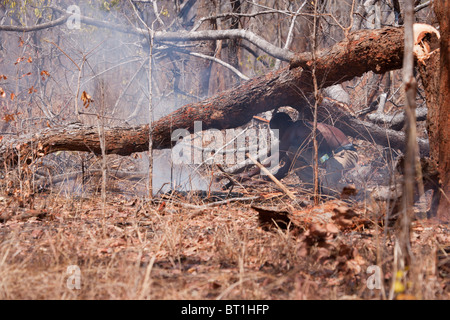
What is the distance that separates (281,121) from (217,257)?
10.3 ft

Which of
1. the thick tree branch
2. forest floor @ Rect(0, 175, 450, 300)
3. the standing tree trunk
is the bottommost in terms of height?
forest floor @ Rect(0, 175, 450, 300)

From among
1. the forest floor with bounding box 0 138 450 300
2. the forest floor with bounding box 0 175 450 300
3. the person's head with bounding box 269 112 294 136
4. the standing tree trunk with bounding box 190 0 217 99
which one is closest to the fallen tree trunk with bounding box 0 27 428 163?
the person's head with bounding box 269 112 294 136

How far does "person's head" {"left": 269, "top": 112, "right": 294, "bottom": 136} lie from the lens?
554cm

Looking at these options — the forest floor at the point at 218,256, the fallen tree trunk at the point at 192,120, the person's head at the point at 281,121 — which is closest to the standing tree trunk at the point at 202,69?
the person's head at the point at 281,121

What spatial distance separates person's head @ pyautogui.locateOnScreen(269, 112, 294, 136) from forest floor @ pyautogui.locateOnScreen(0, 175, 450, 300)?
191 cm

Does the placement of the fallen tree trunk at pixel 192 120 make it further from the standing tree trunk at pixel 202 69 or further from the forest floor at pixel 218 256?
the standing tree trunk at pixel 202 69

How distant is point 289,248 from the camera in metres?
2.74

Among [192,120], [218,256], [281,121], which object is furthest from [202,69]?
[218,256]

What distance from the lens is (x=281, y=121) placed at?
5.58m

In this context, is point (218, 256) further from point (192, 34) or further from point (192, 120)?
point (192, 34)

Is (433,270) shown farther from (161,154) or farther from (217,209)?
(161,154)

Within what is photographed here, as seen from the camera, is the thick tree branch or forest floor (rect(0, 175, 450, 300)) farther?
the thick tree branch

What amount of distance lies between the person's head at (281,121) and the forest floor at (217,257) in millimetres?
1910

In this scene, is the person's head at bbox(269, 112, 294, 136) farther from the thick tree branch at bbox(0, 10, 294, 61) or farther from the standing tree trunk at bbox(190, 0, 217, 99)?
the standing tree trunk at bbox(190, 0, 217, 99)
